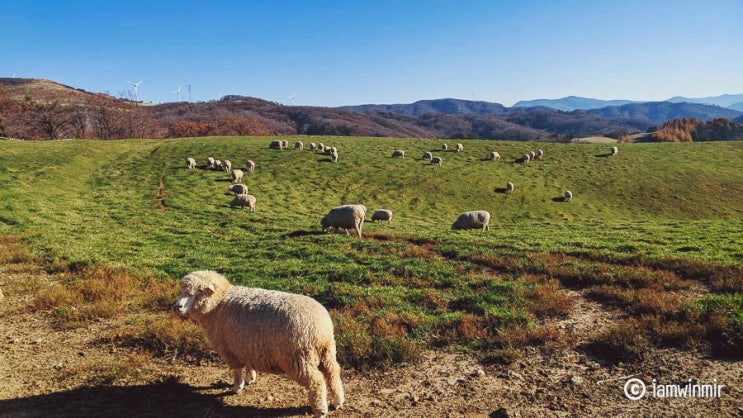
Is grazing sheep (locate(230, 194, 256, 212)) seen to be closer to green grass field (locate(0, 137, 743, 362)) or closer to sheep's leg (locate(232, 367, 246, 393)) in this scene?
green grass field (locate(0, 137, 743, 362))

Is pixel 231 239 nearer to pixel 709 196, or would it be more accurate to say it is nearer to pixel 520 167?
pixel 520 167

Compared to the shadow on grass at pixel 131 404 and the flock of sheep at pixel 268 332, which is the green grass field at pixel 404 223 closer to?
the flock of sheep at pixel 268 332

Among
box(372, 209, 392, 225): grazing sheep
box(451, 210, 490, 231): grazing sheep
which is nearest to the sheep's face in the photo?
box(451, 210, 490, 231): grazing sheep

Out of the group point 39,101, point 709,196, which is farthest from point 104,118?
point 709,196

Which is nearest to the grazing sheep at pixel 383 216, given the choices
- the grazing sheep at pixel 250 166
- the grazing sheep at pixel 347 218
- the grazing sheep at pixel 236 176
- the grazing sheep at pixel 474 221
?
the grazing sheep at pixel 474 221

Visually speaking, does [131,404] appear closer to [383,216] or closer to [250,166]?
[383,216]

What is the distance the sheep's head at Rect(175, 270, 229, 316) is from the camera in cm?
726

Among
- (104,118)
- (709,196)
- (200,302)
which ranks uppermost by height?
(104,118)

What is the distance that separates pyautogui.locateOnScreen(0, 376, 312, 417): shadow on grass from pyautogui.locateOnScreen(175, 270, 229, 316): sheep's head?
158cm

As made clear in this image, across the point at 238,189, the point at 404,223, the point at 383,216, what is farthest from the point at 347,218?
the point at 238,189

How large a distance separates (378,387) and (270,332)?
2489mm

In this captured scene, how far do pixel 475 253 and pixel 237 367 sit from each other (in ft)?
40.4

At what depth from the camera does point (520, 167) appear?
189 ft

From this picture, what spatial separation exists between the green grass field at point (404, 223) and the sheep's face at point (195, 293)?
3.23 metres
